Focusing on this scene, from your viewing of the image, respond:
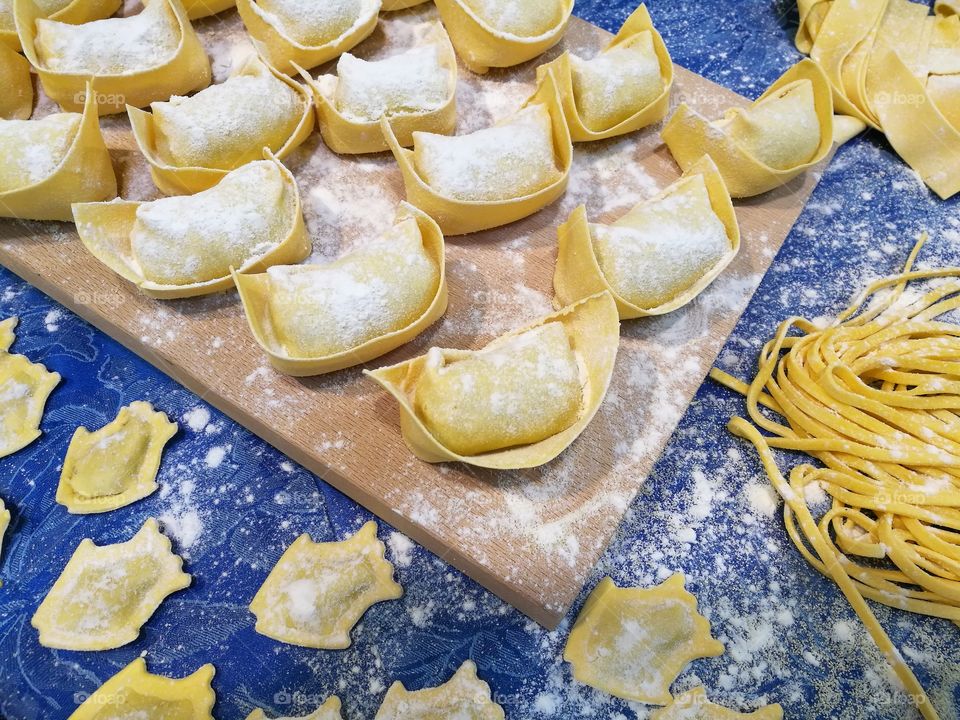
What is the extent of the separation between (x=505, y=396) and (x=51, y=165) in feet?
4.23

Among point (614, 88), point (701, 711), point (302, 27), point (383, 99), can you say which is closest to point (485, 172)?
point (383, 99)

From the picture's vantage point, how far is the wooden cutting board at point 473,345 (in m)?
1.48

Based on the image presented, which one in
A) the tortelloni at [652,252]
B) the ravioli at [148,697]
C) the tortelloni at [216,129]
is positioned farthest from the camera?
the tortelloni at [216,129]

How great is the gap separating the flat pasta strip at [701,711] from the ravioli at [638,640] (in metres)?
0.02

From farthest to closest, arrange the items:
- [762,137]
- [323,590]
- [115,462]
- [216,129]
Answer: [762,137] < [216,129] < [115,462] < [323,590]

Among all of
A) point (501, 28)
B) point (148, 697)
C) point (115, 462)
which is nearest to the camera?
point (148, 697)

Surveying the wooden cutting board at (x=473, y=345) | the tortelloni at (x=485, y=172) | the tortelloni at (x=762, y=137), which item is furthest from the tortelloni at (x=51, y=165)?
the tortelloni at (x=762, y=137)

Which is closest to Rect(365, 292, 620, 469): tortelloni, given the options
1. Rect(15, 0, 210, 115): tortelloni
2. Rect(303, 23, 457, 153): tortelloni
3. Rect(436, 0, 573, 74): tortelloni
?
Rect(303, 23, 457, 153): tortelloni

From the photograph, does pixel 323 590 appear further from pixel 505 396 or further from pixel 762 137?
pixel 762 137

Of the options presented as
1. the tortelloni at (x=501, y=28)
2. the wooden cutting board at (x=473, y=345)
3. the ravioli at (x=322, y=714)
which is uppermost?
the tortelloni at (x=501, y=28)

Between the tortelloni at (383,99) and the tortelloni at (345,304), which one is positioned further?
the tortelloni at (383,99)

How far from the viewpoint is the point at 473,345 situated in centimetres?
167

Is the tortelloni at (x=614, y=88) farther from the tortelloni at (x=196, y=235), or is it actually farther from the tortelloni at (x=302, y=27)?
the tortelloni at (x=196, y=235)

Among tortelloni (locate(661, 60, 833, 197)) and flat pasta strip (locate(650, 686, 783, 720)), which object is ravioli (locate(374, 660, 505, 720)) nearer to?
flat pasta strip (locate(650, 686, 783, 720))
